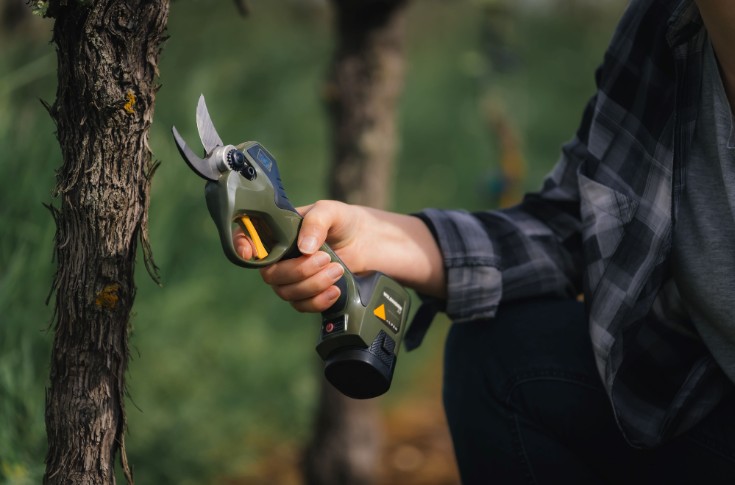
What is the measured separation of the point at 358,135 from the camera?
6.98ft

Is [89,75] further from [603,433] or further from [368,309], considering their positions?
[603,433]

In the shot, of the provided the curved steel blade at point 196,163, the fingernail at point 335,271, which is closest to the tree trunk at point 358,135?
the fingernail at point 335,271

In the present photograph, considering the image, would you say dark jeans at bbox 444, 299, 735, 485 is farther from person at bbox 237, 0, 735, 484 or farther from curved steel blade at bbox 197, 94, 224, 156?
curved steel blade at bbox 197, 94, 224, 156

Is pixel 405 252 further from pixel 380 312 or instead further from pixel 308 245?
pixel 308 245

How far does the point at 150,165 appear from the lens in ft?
3.37

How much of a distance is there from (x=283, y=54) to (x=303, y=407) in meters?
2.25

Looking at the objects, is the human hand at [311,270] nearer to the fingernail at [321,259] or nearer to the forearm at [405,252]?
the fingernail at [321,259]

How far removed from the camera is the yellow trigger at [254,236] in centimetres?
102

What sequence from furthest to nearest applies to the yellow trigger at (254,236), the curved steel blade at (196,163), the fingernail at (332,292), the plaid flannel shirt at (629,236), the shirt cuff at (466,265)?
1. the shirt cuff at (466,265)
2. the plaid flannel shirt at (629,236)
3. the fingernail at (332,292)
4. the yellow trigger at (254,236)
5. the curved steel blade at (196,163)

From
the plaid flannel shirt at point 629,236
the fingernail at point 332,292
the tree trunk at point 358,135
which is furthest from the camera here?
the tree trunk at point 358,135

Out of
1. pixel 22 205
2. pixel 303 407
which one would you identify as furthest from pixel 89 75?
pixel 303 407

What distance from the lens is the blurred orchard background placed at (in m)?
1.83

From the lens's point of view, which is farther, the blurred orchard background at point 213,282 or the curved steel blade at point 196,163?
the blurred orchard background at point 213,282

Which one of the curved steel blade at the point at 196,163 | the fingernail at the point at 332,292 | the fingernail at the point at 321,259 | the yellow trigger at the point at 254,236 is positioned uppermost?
the curved steel blade at the point at 196,163
